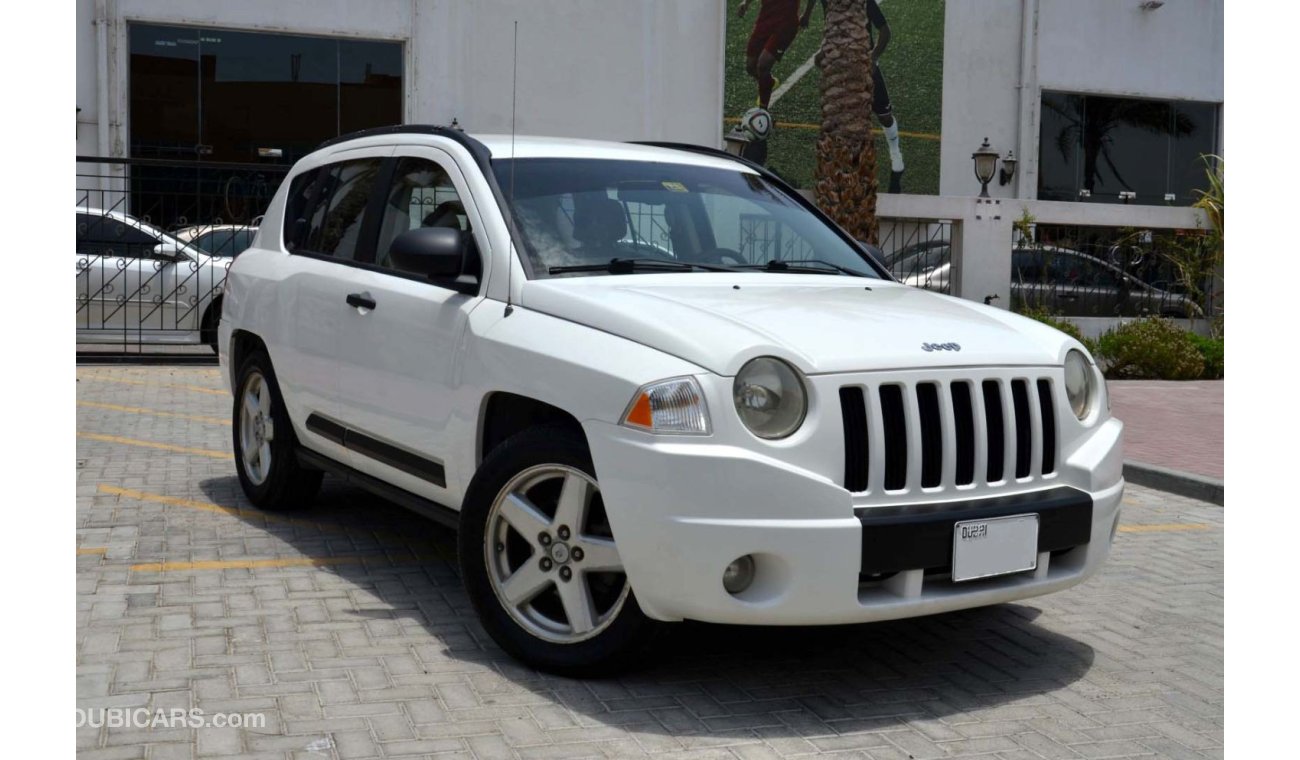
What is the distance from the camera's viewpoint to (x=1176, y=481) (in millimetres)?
8812

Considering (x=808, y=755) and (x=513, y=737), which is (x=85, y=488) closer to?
(x=513, y=737)

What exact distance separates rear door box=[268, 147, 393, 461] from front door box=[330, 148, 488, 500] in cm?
14

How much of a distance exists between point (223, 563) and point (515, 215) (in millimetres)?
2154

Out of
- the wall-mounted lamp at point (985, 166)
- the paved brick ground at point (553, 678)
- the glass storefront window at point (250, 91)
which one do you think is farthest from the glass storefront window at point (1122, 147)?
the paved brick ground at point (553, 678)

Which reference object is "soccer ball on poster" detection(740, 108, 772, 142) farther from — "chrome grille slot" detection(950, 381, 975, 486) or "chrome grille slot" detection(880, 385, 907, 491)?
"chrome grille slot" detection(880, 385, 907, 491)

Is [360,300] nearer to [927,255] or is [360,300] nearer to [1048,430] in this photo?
[1048,430]

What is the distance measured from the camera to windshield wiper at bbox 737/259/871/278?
555cm

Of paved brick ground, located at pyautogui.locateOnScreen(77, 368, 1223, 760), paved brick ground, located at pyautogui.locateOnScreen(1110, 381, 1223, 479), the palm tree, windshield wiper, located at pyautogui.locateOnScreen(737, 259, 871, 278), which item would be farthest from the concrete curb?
the palm tree

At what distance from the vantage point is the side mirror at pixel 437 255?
5039mm

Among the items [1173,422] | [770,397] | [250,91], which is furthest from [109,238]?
[770,397]

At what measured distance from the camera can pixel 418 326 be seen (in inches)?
210

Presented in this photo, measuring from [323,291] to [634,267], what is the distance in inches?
68.0

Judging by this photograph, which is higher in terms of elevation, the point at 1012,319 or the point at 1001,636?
the point at 1012,319

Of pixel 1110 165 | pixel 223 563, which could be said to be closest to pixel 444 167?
pixel 223 563
